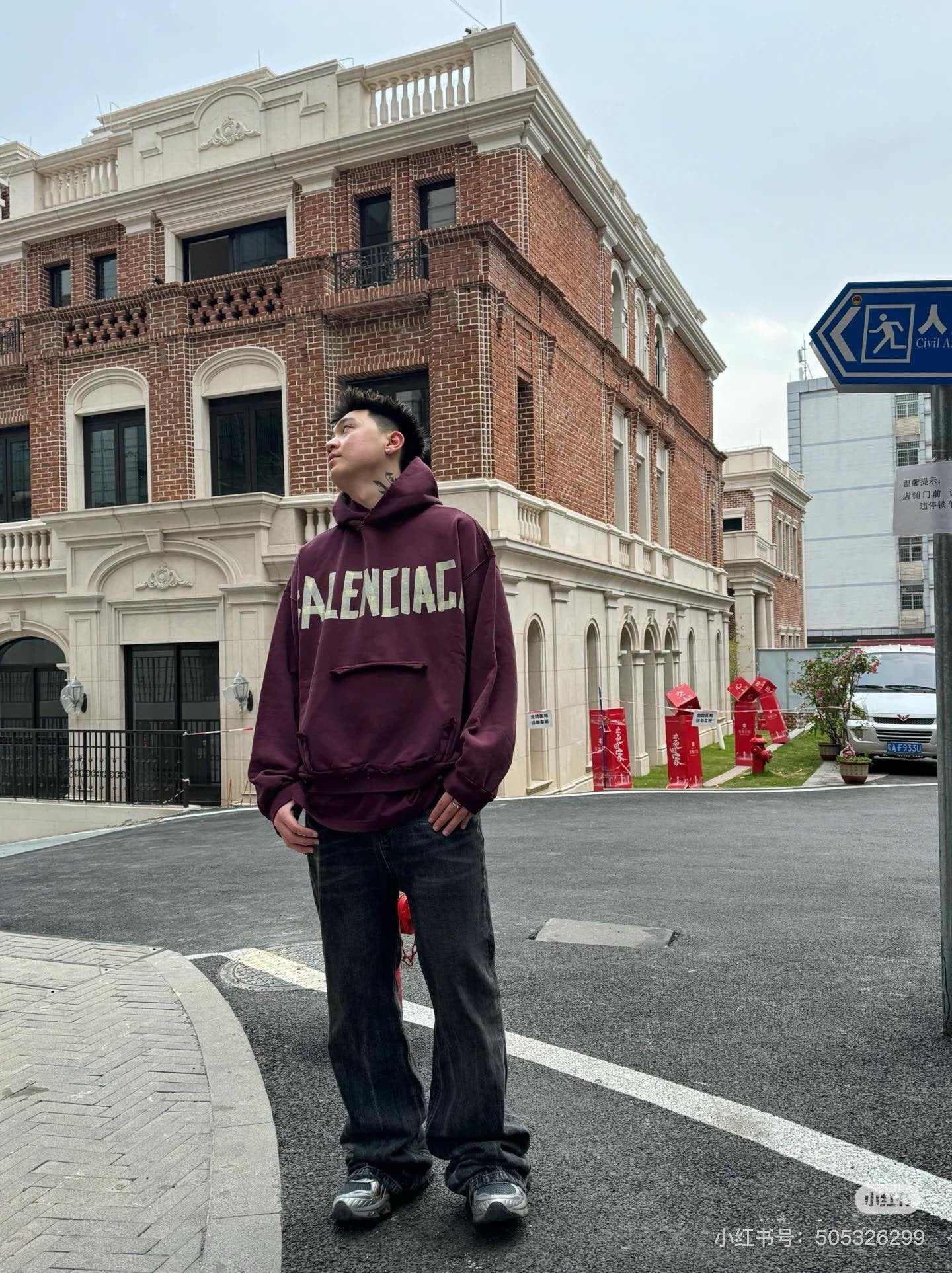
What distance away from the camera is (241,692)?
15.5m

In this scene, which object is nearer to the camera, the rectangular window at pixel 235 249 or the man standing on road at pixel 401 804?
the man standing on road at pixel 401 804

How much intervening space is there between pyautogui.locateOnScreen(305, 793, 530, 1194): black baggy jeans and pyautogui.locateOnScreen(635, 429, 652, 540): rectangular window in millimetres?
21540

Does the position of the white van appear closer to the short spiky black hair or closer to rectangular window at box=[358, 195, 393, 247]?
rectangular window at box=[358, 195, 393, 247]

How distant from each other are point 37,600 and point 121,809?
5.22 metres

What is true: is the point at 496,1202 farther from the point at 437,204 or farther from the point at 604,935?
the point at 437,204

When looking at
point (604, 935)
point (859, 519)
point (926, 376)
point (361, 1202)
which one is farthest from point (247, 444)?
point (859, 519)

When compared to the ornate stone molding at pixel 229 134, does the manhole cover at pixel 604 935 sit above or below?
below

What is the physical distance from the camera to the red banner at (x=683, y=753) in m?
14.3

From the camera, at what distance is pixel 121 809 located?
15.1 meters

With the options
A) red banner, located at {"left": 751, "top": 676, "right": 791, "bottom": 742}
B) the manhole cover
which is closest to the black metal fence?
red banner, located at {"left": 751, "top": 676, "right": 791, "bottom": 742}

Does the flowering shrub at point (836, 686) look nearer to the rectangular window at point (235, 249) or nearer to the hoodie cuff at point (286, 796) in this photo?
the rectangular window at point (235, 249)

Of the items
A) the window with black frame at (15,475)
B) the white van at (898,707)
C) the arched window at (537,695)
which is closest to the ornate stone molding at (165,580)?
the window with black frame at (15,475)

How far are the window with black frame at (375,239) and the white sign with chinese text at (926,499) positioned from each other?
44.0 feet

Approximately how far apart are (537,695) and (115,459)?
29.5ft
